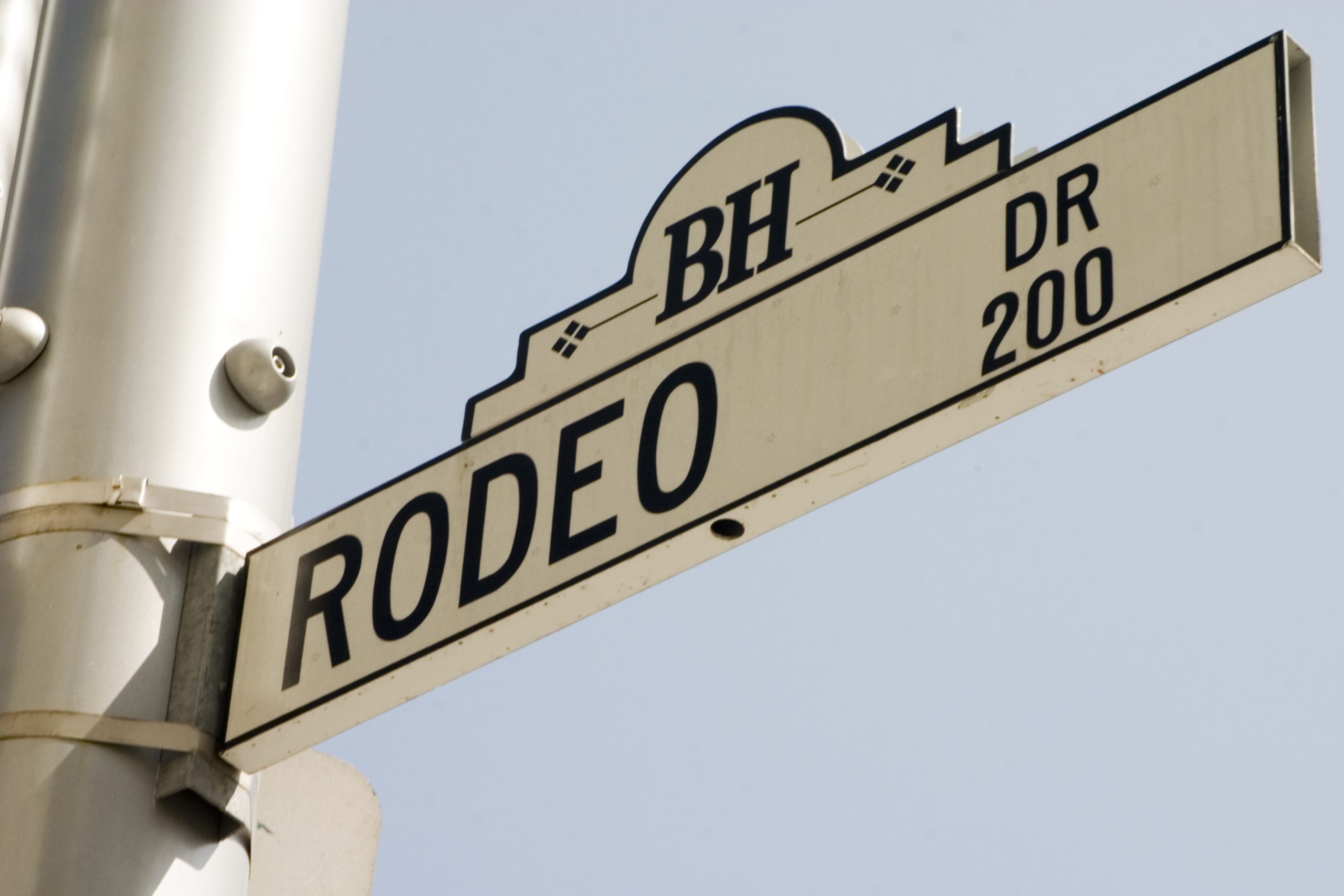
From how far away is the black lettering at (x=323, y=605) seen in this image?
3938 millimetres

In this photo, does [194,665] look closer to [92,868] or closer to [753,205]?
[92,868]

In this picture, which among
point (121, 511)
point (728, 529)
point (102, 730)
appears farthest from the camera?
point (121, 511)

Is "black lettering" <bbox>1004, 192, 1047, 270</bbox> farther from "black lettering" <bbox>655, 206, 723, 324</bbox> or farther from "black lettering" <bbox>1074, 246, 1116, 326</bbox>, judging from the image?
"black lettering" <bbox>655, 206, 723, 324</bbox>

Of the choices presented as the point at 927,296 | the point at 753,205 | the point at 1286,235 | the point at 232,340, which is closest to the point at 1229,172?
the point at 1286,235

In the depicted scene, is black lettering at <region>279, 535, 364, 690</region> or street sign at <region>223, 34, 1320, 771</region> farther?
black lettering at <region>279, 535, 364, 690</region>

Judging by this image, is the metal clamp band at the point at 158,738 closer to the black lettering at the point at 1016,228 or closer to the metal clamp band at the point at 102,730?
the metal clamp band at the point at 102,730

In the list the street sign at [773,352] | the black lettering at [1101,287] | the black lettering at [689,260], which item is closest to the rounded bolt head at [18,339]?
the street sign at [773,352]

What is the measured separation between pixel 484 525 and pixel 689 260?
60cm

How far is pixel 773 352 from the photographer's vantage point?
3621 millimetres

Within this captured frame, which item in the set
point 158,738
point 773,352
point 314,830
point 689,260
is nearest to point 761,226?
point 689,260

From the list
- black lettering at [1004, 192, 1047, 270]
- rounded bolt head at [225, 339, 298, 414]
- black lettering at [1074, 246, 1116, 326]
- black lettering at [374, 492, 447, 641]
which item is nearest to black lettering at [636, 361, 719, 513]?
black lettering at [374, 492, 447, 641]

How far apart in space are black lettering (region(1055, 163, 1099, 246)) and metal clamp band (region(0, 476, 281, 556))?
171cm

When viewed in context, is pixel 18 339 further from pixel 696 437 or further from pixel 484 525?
pixel 696 437

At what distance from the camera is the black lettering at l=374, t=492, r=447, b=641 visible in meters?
3.83
